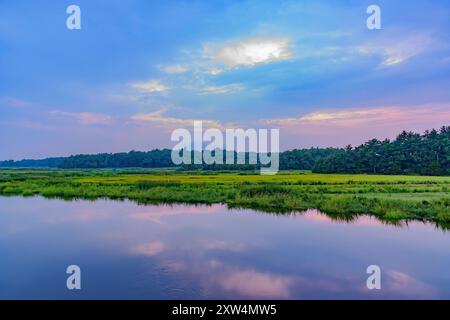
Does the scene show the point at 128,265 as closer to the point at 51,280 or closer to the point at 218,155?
the point at 51,280

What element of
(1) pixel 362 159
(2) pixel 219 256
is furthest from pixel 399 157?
(2) pixel 219 256

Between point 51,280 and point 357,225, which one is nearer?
point 51,280

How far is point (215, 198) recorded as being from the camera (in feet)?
59.9

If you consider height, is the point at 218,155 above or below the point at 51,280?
above

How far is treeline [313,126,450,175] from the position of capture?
3475 centimetres

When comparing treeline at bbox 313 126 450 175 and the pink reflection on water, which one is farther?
treeline at bbox 313 126 450 175

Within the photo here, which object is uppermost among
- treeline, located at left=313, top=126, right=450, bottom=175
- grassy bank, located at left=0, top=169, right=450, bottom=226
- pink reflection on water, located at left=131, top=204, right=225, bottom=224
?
treeline, located at left=313, top=126, right=450, bottom=175

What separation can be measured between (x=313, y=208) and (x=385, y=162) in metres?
25.9

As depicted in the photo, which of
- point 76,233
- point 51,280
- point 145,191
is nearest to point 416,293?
point 51,280

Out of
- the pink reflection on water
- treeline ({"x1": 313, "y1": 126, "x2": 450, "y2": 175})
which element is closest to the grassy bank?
the pink reflection on water

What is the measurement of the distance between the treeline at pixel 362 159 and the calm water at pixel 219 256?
86.0 feet

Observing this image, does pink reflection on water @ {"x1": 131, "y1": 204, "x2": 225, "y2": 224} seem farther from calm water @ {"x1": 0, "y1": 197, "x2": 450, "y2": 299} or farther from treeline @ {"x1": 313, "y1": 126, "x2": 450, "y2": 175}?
treeline @ {"x1": 313, "y1": 126, "x2": 450, "y2": 175}

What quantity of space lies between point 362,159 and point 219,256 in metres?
34.3

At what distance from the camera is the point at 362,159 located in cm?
3966
